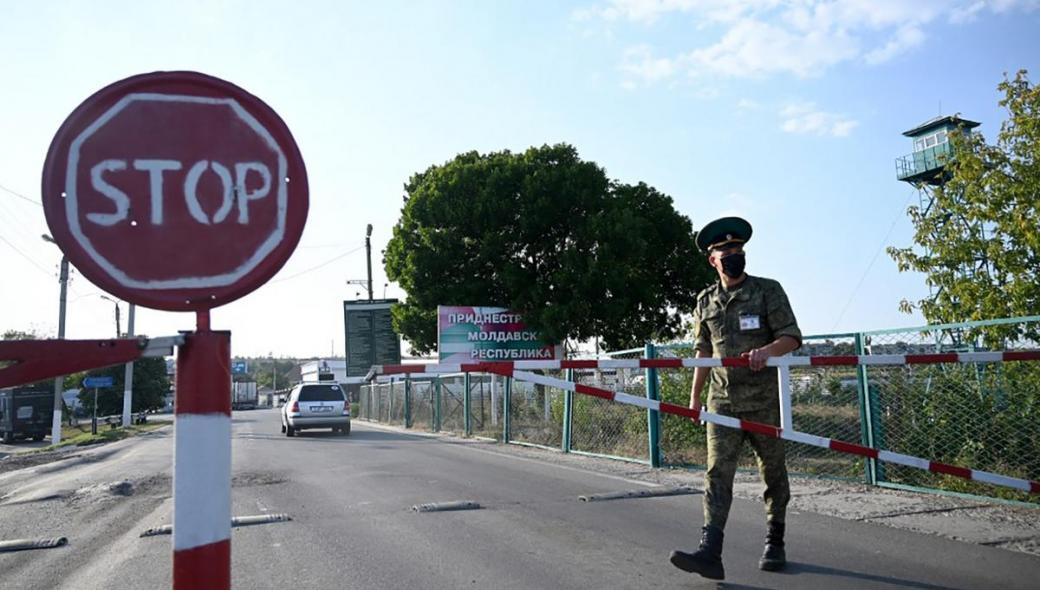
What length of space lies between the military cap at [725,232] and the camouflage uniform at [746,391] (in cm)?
26

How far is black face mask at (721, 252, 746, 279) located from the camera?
15.5 feet

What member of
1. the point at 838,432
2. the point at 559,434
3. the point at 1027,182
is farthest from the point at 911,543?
the point at 559,434

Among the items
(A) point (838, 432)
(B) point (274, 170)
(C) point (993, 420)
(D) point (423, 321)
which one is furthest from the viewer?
(D) point (423, 321)

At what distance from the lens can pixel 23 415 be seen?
32812 mm

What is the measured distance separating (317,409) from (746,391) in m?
18.0

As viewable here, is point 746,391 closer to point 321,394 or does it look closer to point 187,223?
point 187,223

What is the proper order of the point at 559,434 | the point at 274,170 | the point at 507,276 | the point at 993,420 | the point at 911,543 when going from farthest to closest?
1. the point at 507,276
2. the point at 559,434
3. the point at 993,420
4. the point at 911,543
5. the point at 274,170

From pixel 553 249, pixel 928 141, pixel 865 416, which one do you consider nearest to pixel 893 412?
pixel 865 416

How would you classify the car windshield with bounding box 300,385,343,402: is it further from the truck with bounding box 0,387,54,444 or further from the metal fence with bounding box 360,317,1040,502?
the truck with bounding box 0,387,54,444

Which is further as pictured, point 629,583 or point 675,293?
point 675,293

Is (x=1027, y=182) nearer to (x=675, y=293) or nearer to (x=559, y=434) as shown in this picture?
(x=559, y=434)

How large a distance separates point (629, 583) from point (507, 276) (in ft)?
55.3

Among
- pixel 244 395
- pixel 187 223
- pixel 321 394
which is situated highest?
pixel 187 223

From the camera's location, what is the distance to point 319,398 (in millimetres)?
21281
